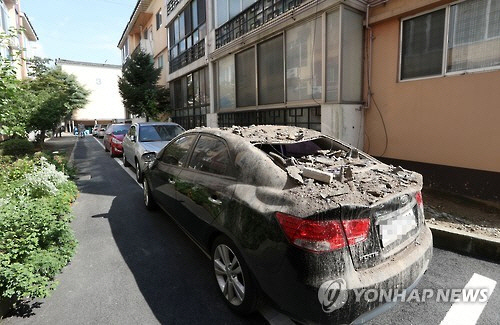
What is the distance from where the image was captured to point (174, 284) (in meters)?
3.05

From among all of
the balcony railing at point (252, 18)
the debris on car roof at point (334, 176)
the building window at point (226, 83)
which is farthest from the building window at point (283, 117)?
the debris on car roof at point (334, 176)

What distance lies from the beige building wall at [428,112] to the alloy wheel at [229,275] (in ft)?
16.7

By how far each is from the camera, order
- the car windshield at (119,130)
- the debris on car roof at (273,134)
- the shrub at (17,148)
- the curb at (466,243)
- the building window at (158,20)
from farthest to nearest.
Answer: the building window at (158,20), the car windshield at (119,130), the shrub at (17,148), the curb at (466,243), the debris on car roof at (273,134)

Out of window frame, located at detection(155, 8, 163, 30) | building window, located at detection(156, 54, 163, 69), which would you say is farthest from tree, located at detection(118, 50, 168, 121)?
window frame, located at detection(155, 8, 163, 30)

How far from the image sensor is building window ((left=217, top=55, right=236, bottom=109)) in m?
11.5

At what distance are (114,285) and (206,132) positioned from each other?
1941mm

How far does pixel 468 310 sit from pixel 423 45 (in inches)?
209

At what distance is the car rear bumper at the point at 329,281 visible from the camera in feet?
6.27

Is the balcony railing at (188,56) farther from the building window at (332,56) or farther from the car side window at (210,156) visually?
the car side window at (210,156)

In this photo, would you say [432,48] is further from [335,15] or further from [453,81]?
[335,15]

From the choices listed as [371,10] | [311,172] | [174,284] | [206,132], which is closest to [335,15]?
[371,10]

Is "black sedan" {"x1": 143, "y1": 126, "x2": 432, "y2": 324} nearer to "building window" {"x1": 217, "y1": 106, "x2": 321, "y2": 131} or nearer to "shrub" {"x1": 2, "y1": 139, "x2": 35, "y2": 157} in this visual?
"building window" {"x1": 217, "y1": 106, "x2": 321, "y2": 131}

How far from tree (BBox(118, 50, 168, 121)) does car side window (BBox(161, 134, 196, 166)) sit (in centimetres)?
1558

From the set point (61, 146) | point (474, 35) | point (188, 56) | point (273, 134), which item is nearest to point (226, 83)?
point (188, 56)
